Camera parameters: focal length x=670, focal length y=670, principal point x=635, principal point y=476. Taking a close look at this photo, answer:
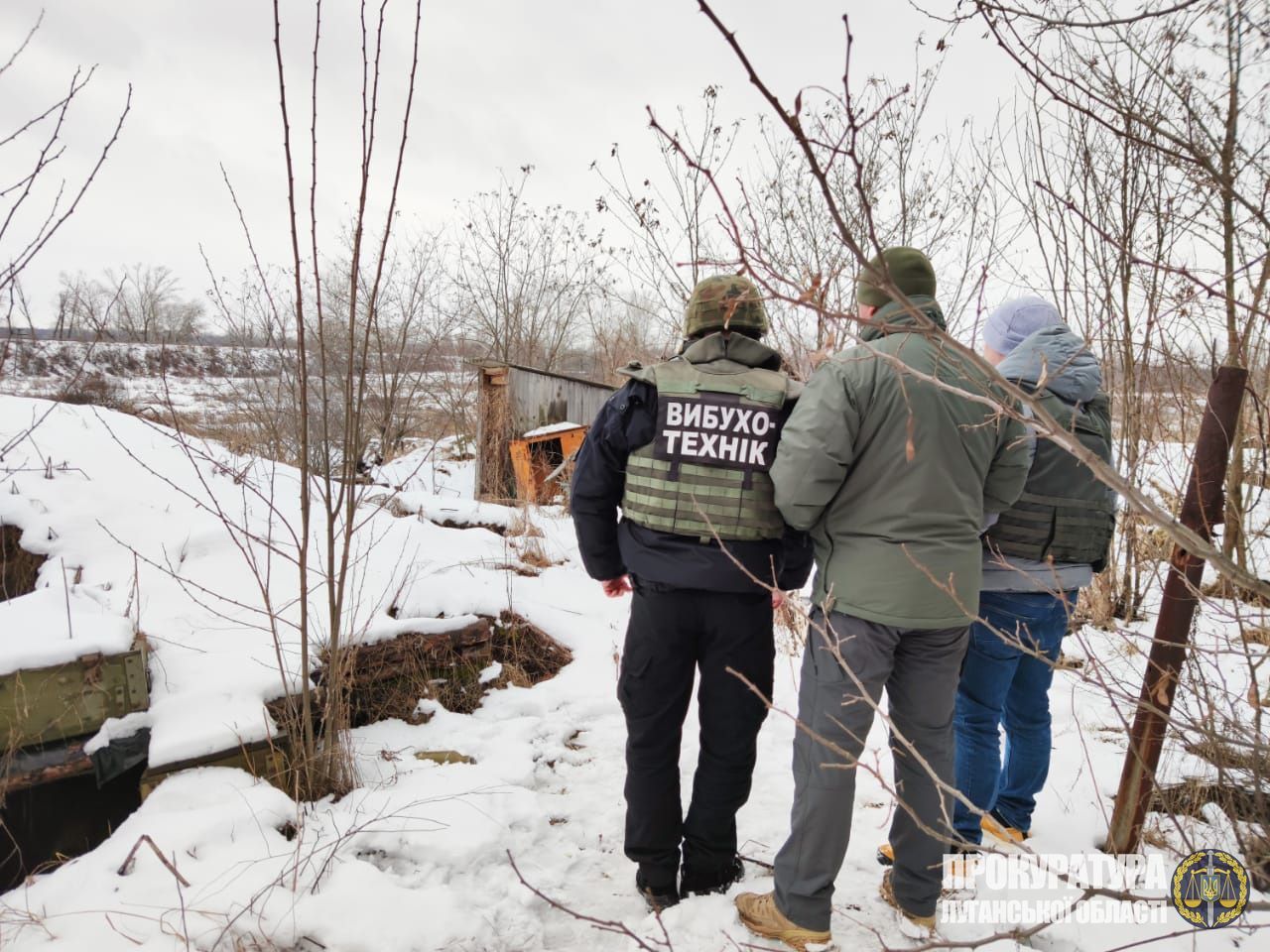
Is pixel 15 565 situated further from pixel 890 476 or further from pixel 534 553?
pixel 890 476

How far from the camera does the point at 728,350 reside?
209 centimetres

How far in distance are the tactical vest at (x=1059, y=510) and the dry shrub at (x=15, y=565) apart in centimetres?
464

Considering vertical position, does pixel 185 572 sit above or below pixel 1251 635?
below

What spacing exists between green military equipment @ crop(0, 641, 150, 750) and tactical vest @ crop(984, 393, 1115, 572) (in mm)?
3192

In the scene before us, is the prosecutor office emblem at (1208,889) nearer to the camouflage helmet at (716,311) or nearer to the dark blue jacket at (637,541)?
the dark blue jacket at (637,541)

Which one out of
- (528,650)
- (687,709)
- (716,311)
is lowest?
(528,650)

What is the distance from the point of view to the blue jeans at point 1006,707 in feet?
7.48

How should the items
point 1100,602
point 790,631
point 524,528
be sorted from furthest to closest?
point 524,528 → point 1100,602 → point 790,631

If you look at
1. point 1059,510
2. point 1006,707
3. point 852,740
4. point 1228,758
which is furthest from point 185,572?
point 1228,758


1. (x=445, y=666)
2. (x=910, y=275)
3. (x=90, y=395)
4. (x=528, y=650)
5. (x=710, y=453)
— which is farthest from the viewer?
(x=90, y=395)

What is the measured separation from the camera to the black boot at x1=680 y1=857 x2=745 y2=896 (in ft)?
7.34

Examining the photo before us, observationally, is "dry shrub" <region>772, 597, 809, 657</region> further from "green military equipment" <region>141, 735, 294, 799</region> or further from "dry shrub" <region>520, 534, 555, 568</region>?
"green military equipment" <region>141, 735, 294, 799</region>

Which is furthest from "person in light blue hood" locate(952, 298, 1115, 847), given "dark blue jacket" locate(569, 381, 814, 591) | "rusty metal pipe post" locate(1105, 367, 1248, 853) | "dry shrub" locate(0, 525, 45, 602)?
"dry shrub" locate(0, 525, 45, 602)

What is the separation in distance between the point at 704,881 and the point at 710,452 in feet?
4.73
